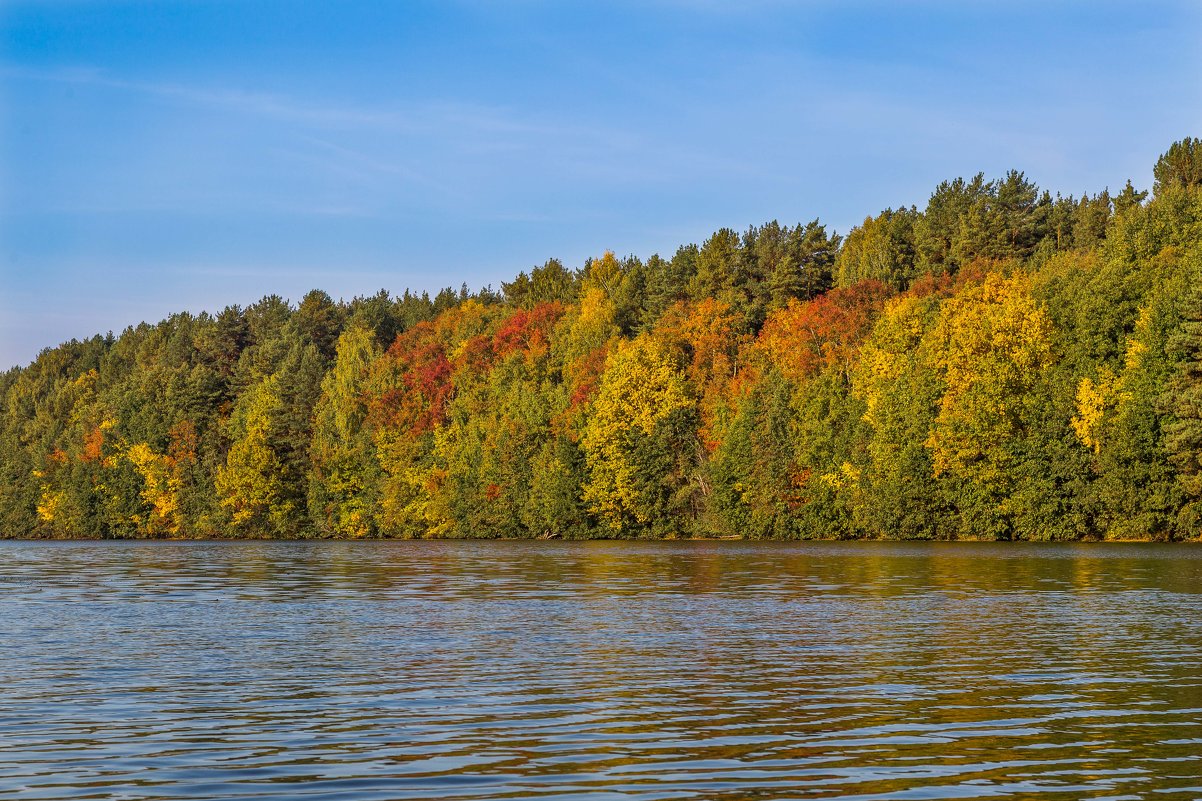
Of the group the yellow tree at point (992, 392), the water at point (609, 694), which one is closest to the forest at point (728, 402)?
the yellow tree at point (992, 392)

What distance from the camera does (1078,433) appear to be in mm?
85750

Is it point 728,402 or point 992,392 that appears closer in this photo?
point 992,392

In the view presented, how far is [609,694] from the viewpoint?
19.2 m

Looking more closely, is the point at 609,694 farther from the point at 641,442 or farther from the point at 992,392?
the point at 641,442

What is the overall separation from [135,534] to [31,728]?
476 ft

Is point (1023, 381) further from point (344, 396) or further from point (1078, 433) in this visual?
point (344, 396)

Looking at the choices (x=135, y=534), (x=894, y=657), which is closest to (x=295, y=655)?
(x=894, y=657)

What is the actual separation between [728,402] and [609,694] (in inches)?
3630

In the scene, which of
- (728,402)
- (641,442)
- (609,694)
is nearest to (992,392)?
(728,402)

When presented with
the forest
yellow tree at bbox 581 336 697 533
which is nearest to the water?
the forest

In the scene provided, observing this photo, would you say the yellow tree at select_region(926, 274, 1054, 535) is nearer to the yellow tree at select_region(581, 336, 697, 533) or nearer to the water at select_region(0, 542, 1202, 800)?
the yellow tree at select_region(581, 336, 697, 533)

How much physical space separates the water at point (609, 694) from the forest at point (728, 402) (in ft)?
156

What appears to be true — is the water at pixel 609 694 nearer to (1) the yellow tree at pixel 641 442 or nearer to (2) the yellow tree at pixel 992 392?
(2) the yellow tree at pixel 992 392

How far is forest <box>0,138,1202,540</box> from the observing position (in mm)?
86125
